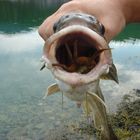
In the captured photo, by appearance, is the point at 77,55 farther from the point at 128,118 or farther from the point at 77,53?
the point at 128,118

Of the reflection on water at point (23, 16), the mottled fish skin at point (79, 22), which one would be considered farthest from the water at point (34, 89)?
the mottled fish skin at point (79, 22)

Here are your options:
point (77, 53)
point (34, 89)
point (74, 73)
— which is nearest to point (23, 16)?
point (34, 89)

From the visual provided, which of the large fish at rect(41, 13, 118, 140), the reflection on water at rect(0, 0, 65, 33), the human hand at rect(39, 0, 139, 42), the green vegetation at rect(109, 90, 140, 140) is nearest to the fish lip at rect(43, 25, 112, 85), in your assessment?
the large fish at rect(41, 13, 118, 140)

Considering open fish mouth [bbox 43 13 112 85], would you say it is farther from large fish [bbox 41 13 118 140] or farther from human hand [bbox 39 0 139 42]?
human hand [bbox 39 0 139 42]

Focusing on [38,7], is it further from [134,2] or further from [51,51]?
[51,51]

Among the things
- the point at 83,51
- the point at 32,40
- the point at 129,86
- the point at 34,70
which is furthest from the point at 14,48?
the point at 83,51

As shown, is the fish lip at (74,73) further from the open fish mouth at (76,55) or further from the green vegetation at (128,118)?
the green vegetation at (128,118)
